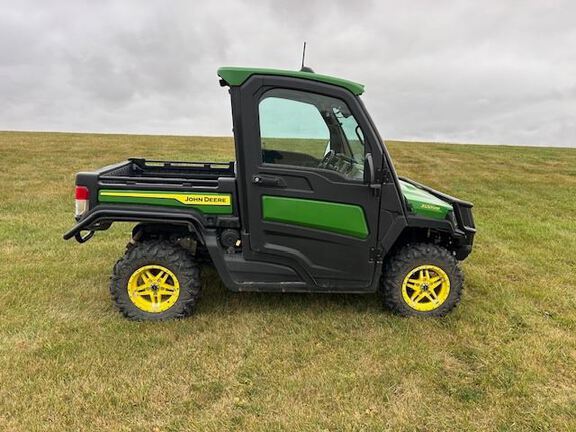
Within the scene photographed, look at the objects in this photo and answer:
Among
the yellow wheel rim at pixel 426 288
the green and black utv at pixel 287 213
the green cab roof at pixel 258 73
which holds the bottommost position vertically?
the yellow wheel rim at pixel 426 288

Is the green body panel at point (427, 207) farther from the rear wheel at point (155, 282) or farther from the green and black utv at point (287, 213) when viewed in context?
the rear wheel at point (155, 282)

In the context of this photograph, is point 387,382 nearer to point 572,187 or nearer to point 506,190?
point 506,190

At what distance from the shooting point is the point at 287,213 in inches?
146

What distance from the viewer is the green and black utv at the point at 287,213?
3.63m

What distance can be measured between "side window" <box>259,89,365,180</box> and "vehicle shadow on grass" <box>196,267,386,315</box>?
1.28 m

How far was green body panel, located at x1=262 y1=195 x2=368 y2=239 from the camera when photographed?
12.1 ft

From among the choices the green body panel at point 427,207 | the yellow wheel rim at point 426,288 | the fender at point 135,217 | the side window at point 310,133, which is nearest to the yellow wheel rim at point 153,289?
the fender at point 135,217

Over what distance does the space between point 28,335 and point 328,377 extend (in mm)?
2333

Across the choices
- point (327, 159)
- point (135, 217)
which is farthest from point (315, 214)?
point (135, 217)

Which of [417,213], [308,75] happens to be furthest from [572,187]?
[308,75]

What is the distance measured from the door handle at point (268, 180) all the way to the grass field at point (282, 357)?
117 cm

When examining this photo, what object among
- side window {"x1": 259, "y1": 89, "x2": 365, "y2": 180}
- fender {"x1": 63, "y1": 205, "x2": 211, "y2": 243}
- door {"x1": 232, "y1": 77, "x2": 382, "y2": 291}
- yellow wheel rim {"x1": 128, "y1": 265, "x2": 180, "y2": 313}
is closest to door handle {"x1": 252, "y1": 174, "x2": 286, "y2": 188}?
door {"x1": 232, "y1": 77, "x2": 382, "y2": 291}

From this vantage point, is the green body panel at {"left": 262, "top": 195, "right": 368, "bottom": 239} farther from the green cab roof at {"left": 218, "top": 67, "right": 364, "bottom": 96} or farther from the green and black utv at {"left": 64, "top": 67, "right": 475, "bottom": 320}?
the green cab roof at {"left": 218, "top": 67, "right": 364, "bottom": 96}

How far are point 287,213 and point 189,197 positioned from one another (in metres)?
0.82
